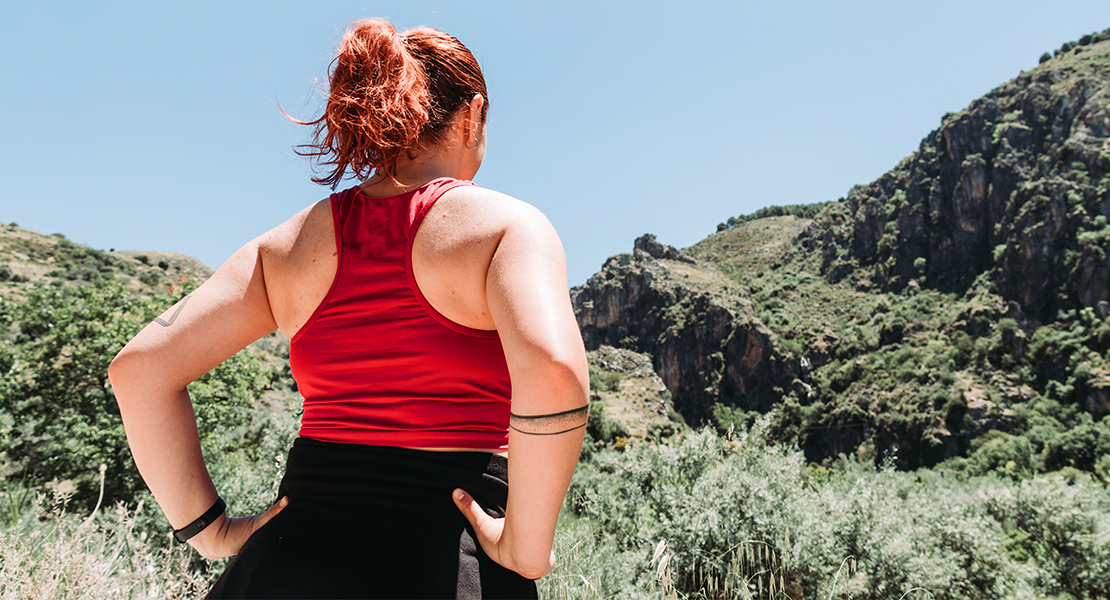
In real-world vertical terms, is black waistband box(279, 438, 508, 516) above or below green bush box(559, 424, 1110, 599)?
above

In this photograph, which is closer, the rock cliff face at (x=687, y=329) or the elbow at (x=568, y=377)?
the elbow at (x=568, y=377)

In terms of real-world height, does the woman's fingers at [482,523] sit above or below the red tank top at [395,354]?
below

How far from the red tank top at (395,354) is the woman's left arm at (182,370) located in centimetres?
15

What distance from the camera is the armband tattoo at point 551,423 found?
68cm

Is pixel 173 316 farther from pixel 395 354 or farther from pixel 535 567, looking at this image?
pixel 535 567

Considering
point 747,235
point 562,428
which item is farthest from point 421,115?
point 747,235

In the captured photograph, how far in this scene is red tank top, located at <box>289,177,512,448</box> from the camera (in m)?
0.78

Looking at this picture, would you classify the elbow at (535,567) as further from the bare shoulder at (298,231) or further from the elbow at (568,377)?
the bare shoulder at (298,231)

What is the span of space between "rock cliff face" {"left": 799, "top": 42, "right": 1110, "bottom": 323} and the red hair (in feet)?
241

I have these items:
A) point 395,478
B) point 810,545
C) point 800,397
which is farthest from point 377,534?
point 800,397

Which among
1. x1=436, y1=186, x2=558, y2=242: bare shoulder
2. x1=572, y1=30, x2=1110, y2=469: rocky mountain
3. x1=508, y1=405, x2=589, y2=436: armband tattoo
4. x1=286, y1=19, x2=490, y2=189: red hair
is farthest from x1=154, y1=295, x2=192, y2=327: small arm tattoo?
x1=572, y1=30, x2=1110, y2=469: rocky mountain

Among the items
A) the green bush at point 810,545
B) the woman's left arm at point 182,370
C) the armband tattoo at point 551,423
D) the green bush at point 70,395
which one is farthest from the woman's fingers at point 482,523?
the green bush at point 70,395

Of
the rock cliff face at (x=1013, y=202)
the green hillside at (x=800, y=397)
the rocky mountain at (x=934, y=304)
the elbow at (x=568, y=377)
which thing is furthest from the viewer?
the rock cliff face at (x=1013, y=202)

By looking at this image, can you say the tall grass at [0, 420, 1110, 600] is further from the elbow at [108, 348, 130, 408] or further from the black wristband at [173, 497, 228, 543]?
the elbow at [108, 348, 130, 408]
